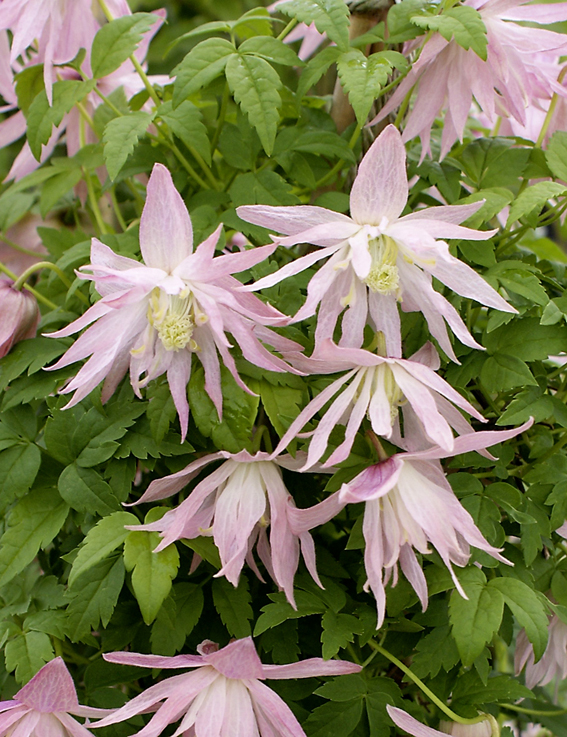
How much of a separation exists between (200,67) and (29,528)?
1.48 ft

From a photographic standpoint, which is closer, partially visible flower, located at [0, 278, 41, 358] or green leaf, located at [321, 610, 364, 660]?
green leaf, located at [321, 610, 364, 660]

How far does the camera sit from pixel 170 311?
1.80 ft

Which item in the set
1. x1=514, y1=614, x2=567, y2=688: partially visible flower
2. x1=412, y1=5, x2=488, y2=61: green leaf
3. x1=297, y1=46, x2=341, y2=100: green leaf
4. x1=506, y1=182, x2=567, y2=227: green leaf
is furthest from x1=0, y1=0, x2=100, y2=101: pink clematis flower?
x1=514, y1=614, x2=567, y2=688: partially visible flower

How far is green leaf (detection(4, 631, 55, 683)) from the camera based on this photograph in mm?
595

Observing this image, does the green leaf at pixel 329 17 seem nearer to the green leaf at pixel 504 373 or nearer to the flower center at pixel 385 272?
the flower center at pixel 385 272

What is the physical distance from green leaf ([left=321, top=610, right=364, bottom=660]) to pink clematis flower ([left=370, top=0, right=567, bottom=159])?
448 mm

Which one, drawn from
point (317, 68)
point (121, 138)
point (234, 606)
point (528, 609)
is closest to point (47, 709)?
point (234, 606)

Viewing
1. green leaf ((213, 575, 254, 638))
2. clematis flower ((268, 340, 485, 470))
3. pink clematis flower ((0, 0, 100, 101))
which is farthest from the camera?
pink clematis flower ((0, 0, 100, 101))

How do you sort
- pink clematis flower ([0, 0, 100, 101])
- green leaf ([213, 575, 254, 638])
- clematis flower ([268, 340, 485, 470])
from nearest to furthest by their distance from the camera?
1. clematis flower ([268, 340, 485, 470])
2. green leaf ([213, 575, 254, 638])
3. pink clematis flower ([0, 0, 100, 101])

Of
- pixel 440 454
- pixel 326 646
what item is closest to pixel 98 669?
pixel 326 646

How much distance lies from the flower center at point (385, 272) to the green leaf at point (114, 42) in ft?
1.18

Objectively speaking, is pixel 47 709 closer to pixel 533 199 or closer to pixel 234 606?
pixel 234 606

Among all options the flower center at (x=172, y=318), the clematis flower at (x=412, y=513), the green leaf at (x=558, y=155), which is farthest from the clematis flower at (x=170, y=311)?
the green leaf at (x=558, y=155)

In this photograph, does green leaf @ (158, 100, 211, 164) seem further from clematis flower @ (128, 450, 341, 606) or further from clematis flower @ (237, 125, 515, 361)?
clematis flower @ (128, 450, 341, 606)
